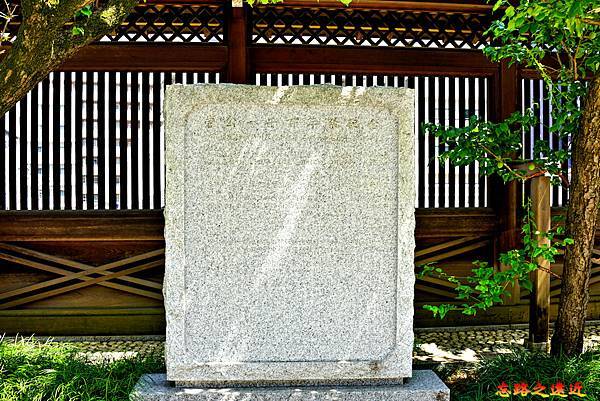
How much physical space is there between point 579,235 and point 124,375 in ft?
10.8

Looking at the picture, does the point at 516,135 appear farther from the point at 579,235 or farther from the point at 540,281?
the point at 540,281

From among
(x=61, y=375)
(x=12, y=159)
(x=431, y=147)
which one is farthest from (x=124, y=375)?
(x=431, y=147)

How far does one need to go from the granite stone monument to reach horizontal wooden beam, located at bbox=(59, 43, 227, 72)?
8.95ft

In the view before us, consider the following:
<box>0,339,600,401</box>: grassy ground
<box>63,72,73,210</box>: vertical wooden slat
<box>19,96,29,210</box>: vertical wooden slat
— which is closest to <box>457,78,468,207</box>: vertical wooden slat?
<box>0,339,600,401</box>: grassy ground

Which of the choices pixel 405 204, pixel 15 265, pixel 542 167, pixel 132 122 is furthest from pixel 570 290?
pixel 15 265

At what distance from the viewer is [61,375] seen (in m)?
4.27

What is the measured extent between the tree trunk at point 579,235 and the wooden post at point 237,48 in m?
3.17

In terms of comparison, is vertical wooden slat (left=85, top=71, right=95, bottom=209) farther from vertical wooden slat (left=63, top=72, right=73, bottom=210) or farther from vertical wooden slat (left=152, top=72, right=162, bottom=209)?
vertical wooden slat (left=152, top=72, right=162, bottom=209)

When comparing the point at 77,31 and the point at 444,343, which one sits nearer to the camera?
the point at 77,31

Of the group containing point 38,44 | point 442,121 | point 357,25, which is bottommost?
point 442,121

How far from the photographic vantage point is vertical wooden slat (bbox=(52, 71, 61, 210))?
6746 mm

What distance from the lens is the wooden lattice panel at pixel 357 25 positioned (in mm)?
6844

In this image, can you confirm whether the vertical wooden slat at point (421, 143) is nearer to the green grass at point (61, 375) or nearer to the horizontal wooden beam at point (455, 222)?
the horizontal wooden beam at point (455, 222)

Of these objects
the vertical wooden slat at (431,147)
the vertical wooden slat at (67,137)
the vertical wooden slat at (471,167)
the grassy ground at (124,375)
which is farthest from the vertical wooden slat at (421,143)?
the vertical wooden slat at (67,137)
